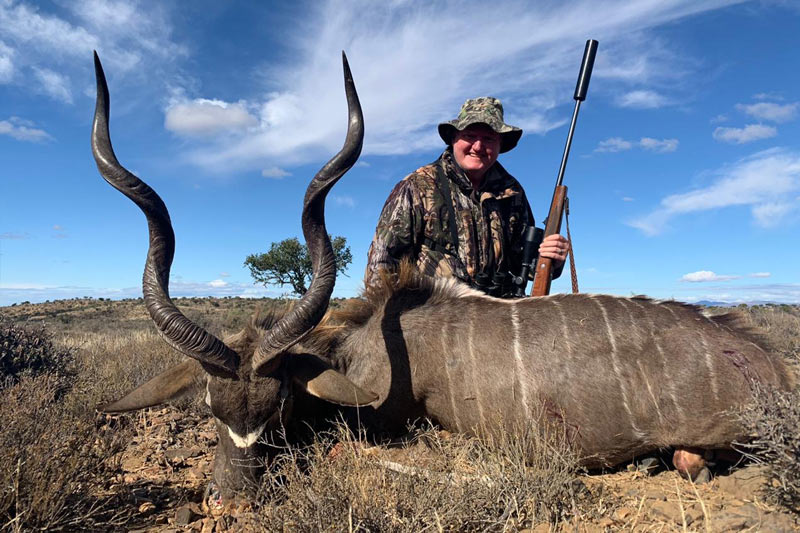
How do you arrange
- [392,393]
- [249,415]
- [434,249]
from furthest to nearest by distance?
[434,249] < [392,393] < [249,415]

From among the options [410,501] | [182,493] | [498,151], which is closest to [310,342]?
[182,493]

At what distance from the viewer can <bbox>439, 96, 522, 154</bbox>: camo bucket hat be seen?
5.04m

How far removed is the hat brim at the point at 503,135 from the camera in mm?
5152

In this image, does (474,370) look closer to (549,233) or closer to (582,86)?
(549,233)

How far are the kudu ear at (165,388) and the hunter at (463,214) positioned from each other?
5.94 feet

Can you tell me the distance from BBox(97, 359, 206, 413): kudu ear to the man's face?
315 cm

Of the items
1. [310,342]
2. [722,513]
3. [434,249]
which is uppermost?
[434,249]

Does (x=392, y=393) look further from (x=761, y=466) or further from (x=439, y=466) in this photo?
(x=761, y=466)

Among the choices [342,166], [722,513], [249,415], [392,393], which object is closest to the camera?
[722,513]

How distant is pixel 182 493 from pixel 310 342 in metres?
1.22

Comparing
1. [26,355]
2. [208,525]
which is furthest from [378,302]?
[26,355]

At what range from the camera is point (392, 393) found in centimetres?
345

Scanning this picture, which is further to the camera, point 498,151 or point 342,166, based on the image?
point 498,151

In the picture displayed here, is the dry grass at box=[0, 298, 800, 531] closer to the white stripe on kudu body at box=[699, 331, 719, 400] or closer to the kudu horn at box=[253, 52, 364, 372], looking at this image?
the white stripe on kudu body at box=[699, 331, 719, 400]
